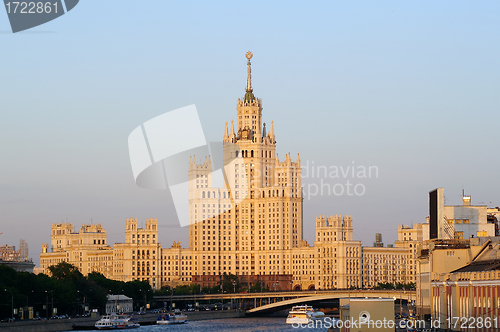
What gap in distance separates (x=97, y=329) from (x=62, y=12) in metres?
122

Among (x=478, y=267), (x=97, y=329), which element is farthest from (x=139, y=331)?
(x=478, y=267)

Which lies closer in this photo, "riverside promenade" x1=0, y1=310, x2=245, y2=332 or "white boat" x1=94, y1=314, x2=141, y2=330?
"riverside promenade" x1=0, y1=310, x2=245, y2=332

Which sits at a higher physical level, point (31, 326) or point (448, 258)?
point (448, 258)

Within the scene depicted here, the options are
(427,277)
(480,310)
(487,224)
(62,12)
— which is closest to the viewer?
(62,12)

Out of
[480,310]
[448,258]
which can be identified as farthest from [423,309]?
[480,310]

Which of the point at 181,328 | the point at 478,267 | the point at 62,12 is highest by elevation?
the point at 62,12

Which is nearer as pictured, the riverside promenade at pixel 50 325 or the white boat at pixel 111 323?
the riverside promenade at pixel 50 325

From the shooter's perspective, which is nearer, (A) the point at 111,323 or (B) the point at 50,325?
(B) the point at 50,325

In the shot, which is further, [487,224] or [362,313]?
[487,224]

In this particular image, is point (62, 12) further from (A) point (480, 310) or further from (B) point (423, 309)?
(B) point (423, 309)

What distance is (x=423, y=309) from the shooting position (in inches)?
5664

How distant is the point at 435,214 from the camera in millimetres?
148125

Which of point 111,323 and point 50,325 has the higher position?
point 50,325

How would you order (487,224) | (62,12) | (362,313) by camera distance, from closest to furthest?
(62,12) → (362,313) → (487,224)
